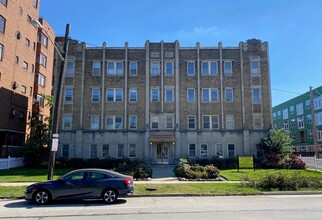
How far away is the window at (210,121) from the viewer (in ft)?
115

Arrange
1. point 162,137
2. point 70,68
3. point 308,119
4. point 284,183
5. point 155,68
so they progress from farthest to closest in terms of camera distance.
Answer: point 308,119 < point 155,68 < point 70,68 < point 162,137 < point 284,183

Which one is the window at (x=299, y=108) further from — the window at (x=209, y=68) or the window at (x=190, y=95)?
the window at (x=190, y=95)

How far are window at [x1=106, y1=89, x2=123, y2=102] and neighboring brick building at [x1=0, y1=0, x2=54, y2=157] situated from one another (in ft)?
38.0

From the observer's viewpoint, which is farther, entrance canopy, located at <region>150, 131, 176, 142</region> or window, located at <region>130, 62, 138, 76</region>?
window, located at <region>130, 62, 138, 76</region>

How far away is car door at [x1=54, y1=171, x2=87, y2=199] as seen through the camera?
1254 cm

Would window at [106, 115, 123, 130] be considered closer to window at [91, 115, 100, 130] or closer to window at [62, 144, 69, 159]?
window at [91, 115, 100, 130]

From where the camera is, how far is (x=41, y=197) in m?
12.5

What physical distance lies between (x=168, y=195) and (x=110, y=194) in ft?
11.2

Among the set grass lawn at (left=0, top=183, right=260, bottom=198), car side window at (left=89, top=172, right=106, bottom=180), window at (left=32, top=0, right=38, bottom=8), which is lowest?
grass lawn at (left=0, top=183, right=260, bottom=198)

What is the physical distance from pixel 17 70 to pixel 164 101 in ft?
62.1

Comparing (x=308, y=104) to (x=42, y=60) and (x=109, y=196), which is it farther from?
(x=109, y=196)

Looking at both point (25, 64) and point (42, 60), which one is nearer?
point (25, 64)

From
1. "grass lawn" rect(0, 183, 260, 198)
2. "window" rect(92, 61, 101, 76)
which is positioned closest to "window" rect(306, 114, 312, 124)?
"window" rect(92, 61, 101, 76)

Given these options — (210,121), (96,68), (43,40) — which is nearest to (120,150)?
(96,68)
